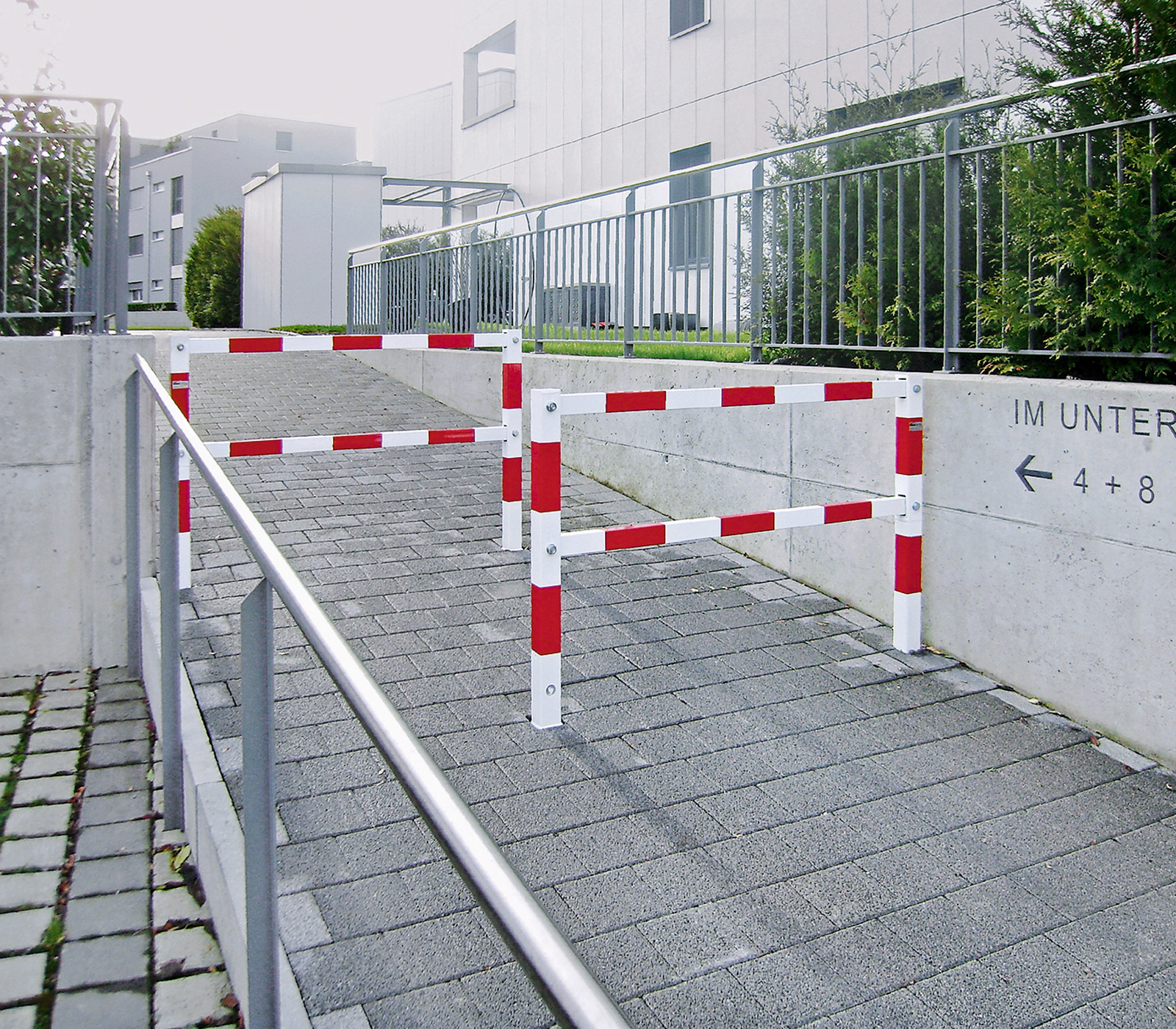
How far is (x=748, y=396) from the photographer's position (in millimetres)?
4539

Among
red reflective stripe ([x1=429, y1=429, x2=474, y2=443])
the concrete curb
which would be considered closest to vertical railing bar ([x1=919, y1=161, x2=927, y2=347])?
red reflective stripe ([x1=429, y1=429, x2=474, y2=443])

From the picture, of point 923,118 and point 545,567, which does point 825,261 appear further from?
point 545,567

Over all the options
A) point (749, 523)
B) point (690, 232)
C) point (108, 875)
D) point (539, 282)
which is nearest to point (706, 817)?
point (749, 523)

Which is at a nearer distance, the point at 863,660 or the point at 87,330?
the point at 863,660

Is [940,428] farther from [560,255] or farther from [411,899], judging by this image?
[560,255]

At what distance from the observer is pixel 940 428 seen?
198 inches

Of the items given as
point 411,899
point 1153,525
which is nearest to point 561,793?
point 411,899

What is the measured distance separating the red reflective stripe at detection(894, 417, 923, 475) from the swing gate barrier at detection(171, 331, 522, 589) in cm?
218

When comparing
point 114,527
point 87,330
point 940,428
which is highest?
point 87,330

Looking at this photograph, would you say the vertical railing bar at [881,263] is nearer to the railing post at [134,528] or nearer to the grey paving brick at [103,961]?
the railing post at [134,528]

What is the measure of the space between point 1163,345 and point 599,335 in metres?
4.58

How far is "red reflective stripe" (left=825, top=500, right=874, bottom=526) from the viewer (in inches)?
186

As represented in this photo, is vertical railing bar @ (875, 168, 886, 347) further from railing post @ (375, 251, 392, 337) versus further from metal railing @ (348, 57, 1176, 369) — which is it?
railing post @ (375, 251, 392, 337)

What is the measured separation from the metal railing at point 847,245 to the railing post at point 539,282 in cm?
2
